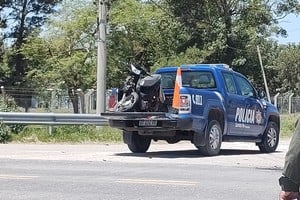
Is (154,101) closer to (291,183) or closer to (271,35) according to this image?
A: (291,183)

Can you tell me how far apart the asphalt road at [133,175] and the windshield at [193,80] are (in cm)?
163

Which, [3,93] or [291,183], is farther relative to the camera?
[3,93]

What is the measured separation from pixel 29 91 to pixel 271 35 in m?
27.8

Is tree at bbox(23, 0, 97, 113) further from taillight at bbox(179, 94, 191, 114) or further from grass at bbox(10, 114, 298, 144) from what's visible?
taillight at bbox(179, 94, 191, 114)

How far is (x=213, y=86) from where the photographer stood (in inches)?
604

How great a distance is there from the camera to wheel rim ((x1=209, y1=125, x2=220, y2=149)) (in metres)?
14.7

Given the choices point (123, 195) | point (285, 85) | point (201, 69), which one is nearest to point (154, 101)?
point (201, 69)

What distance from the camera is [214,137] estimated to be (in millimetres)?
14828

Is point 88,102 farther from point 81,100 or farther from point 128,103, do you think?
point 128,103

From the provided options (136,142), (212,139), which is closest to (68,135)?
(136,142)

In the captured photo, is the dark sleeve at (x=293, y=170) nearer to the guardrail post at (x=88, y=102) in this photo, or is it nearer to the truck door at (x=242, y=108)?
the truck door at (x=242, y=108)

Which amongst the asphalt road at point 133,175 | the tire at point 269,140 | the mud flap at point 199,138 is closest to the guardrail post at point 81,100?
the asphalt road at point 133,175

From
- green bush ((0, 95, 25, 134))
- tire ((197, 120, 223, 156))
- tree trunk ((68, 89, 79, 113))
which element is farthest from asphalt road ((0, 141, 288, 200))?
tree trunk ((68, 89, 79, 113))

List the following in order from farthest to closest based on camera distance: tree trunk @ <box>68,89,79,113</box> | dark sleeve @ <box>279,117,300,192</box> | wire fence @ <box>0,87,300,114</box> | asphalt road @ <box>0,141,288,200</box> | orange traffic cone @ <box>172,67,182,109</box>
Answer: tree trunk @ <box>68,89,79,113</box> → wire fence @ <box>0,87,300,114</box> → orange traffic cone @ <box>172,67,182,109</box> → asphalt road @ <box>0,141,288,200</box> → dark sleeve @ <box>279,117,300,192</box>
